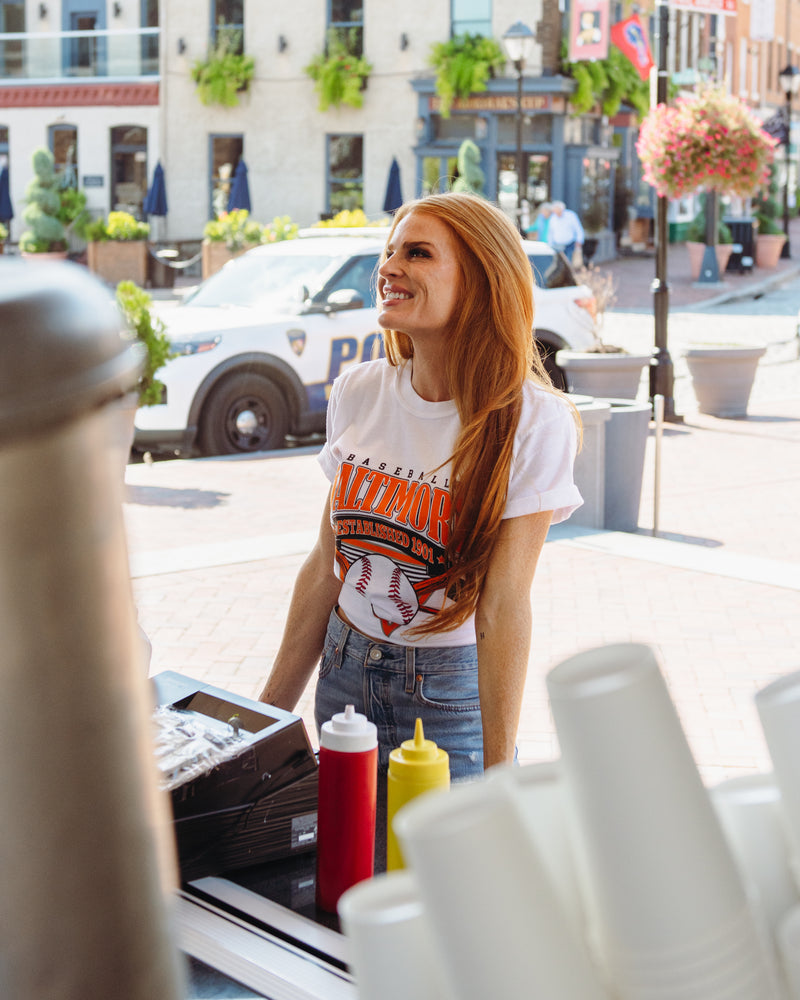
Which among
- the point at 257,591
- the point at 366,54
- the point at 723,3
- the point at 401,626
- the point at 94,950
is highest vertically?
the point at 366,54

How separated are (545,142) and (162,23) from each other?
10.4 meters

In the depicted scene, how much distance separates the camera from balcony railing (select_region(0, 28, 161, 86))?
35125mm

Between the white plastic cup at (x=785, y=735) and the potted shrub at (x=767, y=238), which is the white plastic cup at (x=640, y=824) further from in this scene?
the potted shrub at (x=767, y=238)

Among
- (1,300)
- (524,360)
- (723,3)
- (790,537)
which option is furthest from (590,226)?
(1,300)

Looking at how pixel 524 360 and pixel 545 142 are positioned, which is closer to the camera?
pixel 524 360

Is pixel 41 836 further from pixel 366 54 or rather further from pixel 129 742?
pixel 366 54

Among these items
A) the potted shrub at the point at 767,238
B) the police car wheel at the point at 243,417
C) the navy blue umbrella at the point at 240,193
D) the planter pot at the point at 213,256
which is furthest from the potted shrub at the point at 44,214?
the police car wheel at the point at 243,417

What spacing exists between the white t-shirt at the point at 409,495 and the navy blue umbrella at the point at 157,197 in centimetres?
2996

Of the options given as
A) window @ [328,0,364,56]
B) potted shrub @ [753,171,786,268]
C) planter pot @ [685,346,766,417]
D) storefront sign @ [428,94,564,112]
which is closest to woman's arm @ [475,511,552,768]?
planter pot @ [685,346,766,417]

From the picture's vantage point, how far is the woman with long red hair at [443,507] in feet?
8.49

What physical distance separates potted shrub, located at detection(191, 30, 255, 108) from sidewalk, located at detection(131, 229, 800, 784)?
25197 millimetres

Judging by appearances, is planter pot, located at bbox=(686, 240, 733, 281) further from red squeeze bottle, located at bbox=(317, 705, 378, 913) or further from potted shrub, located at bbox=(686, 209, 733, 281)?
red squeeze bottle, located at bbox=(317, 705, 378, 913)

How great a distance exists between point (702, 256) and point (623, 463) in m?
23.2

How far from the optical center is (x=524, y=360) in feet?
8.92
